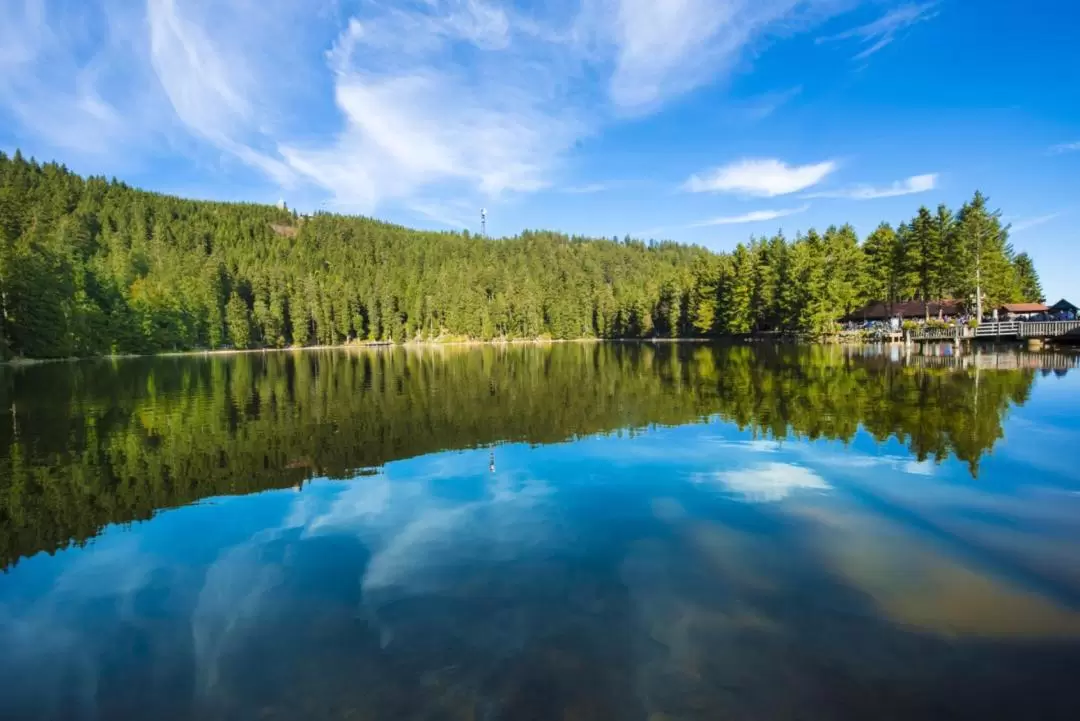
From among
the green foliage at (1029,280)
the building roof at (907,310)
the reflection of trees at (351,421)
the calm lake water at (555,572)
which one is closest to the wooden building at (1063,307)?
the building roof at (907,310)

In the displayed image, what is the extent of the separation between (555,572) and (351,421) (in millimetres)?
20113

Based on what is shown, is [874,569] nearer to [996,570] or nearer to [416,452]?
[996,570]

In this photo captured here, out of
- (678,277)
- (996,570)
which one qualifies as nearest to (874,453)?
(996,570)

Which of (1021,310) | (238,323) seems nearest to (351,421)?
(1021,310)

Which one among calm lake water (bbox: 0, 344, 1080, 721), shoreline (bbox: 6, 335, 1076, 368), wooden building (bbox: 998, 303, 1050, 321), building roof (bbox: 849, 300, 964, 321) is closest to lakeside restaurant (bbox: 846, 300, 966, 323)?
building roof (bbox: 849, 300, 964, 321)

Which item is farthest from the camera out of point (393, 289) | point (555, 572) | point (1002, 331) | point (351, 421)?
point (393, 289)

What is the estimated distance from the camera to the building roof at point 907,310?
95.0 metres

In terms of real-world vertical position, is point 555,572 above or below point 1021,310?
below

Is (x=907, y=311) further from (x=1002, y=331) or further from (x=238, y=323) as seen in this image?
(x=238, y=323)

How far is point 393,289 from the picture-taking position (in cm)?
17050

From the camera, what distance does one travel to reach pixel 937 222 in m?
81.4

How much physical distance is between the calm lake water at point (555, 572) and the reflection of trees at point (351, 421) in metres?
0.22

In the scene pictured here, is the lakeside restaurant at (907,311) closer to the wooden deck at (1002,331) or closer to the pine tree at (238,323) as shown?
the wooden deck at (1002,331)

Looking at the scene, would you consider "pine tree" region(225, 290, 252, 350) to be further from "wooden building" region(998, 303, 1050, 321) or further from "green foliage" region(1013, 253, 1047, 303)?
"green foliage" region(1013, 253, 1047, 303)
